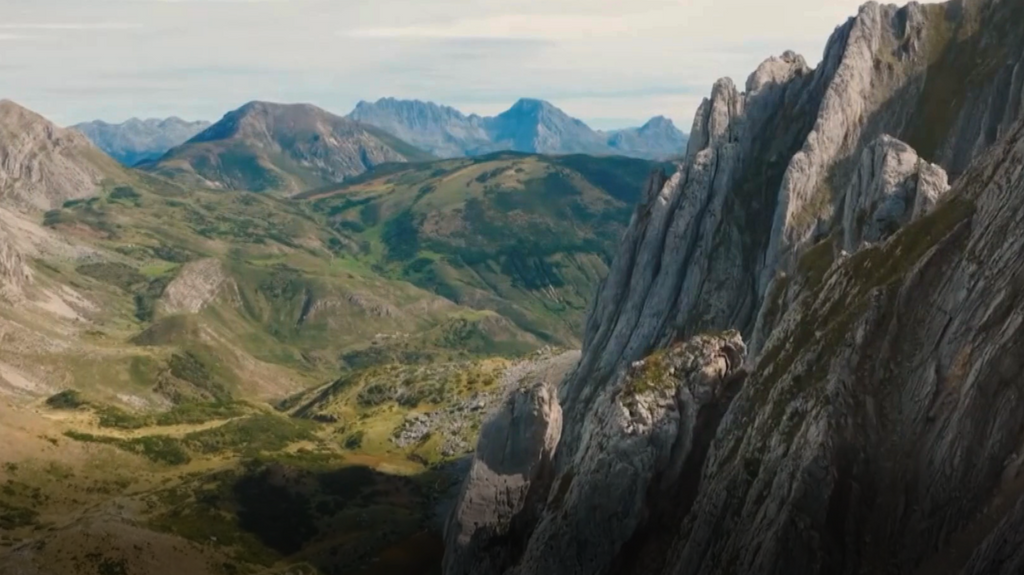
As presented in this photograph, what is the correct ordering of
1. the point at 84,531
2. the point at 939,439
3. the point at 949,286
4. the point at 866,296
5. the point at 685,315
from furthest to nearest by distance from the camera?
1. the point at 685,315
2. the point at 84,531
3. the point at 866,296
4. the point at 949,286
5. the point at 939,439

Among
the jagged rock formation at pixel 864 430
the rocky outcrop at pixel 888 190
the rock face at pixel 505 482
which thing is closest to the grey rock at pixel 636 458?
the jagged rock formation at pixel 864 430

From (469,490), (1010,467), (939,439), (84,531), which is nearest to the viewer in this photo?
(1010,467)

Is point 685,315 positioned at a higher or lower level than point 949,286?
lower

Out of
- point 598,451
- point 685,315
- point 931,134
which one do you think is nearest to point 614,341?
point 685,315

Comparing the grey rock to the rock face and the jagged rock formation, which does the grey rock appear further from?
the rock face

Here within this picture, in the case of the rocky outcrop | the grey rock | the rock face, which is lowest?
the rock face

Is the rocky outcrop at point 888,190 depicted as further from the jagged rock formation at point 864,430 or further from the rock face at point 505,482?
the rock face at point 505,482

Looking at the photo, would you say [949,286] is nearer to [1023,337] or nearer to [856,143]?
[1023,337]

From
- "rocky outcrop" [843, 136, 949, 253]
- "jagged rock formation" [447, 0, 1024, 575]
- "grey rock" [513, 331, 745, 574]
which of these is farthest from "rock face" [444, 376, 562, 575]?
"rocky outcrop" [843, 136, 949, 253]
